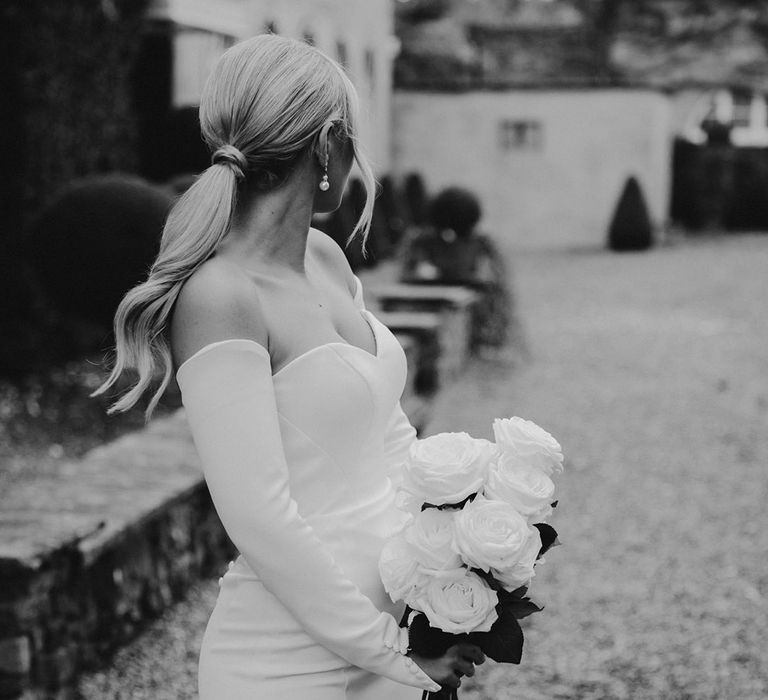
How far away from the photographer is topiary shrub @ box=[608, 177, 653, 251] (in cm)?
2309

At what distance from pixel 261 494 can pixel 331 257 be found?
61 cm

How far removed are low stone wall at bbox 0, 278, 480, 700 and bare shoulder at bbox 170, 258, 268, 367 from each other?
1.70 metres

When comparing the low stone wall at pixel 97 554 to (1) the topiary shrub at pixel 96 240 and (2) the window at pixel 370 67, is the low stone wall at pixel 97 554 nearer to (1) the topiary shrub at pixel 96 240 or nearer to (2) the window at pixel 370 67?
(1) the topiary shrub at pixel 96 240

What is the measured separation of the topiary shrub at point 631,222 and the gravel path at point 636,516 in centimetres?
915

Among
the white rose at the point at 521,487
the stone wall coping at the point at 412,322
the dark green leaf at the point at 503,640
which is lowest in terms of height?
the stone wall coping at the point at 412,322

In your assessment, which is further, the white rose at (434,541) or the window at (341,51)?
the window at (341,51)

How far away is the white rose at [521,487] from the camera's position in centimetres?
173

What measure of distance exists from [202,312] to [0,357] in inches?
297

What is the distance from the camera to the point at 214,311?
1.62 metres

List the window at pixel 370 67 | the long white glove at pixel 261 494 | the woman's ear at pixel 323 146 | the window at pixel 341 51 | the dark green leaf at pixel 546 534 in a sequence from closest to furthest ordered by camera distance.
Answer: the long white glove at pixel 261 494 < the woman's ear at pixel 323 146 < the dark green leaf at pixel 546 534 < the window at pixel 341 51 < the window at pixel 370 67

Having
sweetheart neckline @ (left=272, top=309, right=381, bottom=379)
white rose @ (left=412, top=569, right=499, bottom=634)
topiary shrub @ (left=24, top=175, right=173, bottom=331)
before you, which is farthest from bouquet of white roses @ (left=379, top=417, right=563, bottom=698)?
topiary shrub @ (left=24, top=175, right=173, bottom=331)

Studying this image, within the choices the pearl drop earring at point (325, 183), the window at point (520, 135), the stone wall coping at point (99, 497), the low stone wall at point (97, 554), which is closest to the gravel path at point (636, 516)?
the low stone wall at point (97, 554)

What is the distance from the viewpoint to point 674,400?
9.07 m

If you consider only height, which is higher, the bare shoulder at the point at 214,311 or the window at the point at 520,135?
the bare shoulder at the point at 214,311
